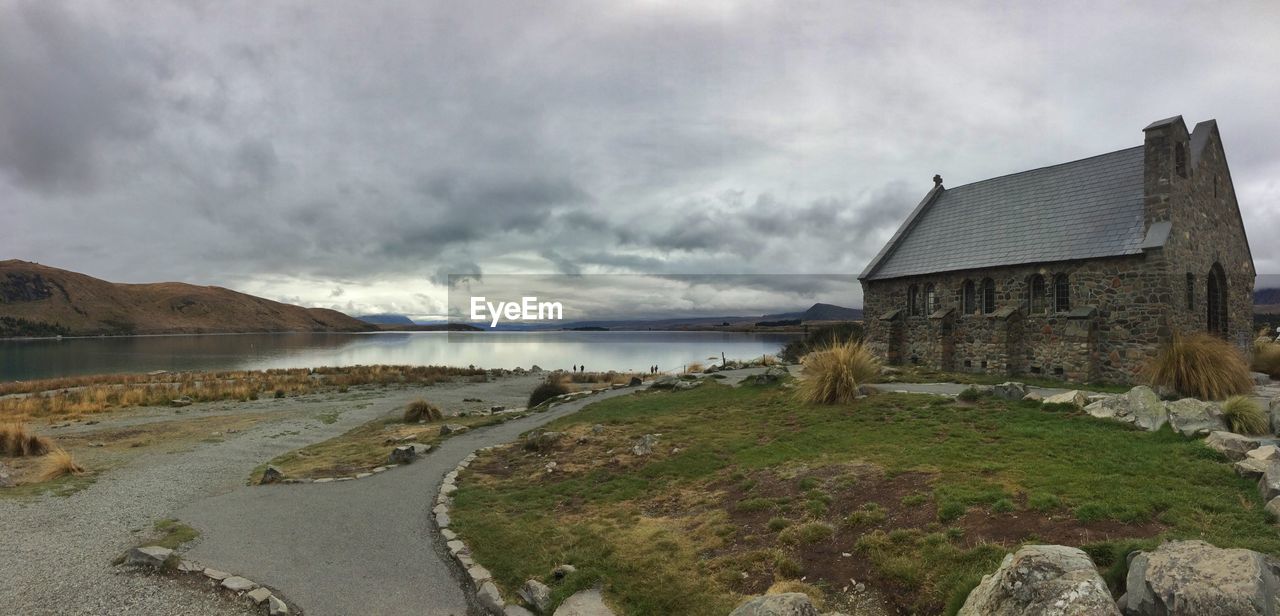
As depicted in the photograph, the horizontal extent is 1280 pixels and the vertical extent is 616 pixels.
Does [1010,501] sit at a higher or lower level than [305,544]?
higher

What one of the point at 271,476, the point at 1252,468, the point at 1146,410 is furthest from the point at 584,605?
the point at 1146,410

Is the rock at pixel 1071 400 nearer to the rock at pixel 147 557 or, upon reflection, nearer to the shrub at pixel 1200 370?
the shrub at pixel 1200 370

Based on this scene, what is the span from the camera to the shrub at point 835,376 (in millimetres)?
14781

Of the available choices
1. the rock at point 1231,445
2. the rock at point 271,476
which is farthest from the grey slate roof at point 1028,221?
the rock at point 271,476

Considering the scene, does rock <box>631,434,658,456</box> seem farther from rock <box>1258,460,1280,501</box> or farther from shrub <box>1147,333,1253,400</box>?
shrub <box>1147,333,1253,400</box>

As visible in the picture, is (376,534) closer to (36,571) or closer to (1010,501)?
(36,571)

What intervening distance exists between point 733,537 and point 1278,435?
8.85 metres

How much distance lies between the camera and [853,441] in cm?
1072

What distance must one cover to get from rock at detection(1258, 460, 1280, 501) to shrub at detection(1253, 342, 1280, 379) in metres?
17.3

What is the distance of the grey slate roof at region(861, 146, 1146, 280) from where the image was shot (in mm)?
19922

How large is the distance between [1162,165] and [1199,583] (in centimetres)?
2056

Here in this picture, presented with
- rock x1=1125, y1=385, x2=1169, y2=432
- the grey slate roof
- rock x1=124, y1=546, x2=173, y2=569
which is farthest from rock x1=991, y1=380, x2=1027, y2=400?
rock x1=124, y1=546, x2=173, y2=569

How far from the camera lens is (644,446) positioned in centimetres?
1225

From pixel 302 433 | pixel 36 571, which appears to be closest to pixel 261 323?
pixel 302 433
